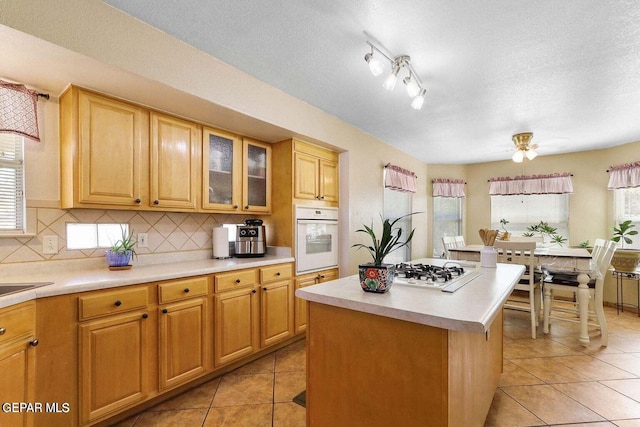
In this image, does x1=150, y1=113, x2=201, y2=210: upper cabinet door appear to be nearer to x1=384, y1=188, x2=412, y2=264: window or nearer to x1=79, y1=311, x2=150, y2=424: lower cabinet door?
x1=79, y1=311, x2=150, y2=424: lower cabinet door

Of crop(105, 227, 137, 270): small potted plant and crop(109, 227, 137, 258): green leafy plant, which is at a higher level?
crop(109, 227, 137, 258): green leafy plant

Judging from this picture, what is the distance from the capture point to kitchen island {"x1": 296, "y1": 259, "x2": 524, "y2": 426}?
3.48 ft

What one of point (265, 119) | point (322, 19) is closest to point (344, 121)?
point (265, 119)

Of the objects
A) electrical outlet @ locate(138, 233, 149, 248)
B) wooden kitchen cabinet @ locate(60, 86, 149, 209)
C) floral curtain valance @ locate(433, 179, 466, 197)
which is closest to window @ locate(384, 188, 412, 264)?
floral curtain valance @ locate(433, 179, 466, 197)

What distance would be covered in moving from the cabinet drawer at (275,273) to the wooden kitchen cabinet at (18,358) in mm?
1472

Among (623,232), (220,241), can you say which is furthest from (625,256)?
(220,241)

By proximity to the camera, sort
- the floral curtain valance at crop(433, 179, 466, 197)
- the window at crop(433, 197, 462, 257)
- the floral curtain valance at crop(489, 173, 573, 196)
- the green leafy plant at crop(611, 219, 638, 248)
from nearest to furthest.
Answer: the green leafy plant at crop(611, 219, 638, 248)
the floral curtain valance at crop(489, 173, 573, 196)
the floral curtain valance at crop(433, 179, 466, 197)
the window at crop(433, 197, 462, 257)

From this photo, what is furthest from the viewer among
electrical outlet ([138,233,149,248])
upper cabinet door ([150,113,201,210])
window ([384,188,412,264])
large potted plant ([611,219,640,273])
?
window ([384,188,412,264])

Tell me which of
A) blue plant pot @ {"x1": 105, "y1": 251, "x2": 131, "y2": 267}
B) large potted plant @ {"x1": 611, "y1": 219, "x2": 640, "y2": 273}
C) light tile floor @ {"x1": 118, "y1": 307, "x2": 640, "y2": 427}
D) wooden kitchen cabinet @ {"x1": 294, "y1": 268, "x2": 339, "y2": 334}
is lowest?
light tile floor @ {"x1": 118, "y1": 307, "x2": 640, "y2": 427}

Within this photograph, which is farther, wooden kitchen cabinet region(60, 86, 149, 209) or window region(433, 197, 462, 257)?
window region(433, 197, 462, 257)

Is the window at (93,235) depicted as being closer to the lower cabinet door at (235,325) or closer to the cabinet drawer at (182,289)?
the cabinet drawer at (182,289)

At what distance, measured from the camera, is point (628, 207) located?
426 centimetres

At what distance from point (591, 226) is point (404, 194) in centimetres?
286

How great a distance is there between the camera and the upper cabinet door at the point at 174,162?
7.25 feet
